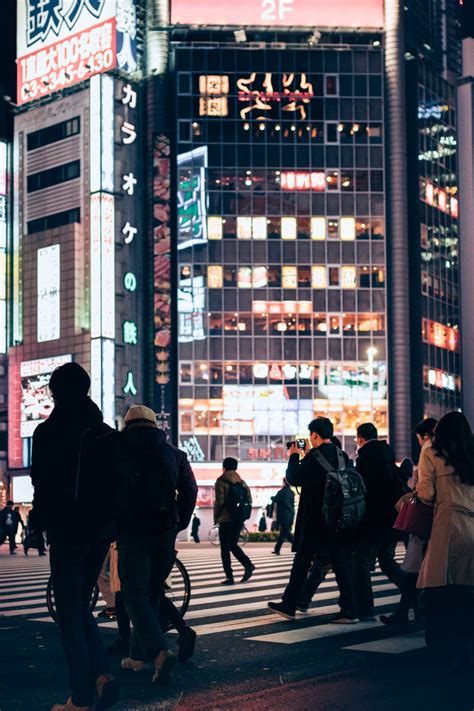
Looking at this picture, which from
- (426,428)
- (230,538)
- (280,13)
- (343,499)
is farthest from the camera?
(280,13)

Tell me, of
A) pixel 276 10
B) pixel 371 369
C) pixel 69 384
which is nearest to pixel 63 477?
pixel 69 384

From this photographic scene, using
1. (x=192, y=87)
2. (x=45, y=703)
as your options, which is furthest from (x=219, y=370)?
(x=45, y=703)

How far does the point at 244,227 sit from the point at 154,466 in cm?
6553

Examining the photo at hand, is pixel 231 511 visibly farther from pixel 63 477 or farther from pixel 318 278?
pixel 318 278

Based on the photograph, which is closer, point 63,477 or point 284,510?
point 63,477

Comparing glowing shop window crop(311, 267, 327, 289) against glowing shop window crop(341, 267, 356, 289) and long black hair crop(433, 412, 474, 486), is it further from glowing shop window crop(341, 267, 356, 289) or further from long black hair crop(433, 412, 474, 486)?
long black hair crop(433, 412, 474, 486)

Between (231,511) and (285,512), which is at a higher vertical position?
(231,511)

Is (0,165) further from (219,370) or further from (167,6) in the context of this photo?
(219,370)

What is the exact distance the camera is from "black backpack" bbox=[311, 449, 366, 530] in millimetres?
10109

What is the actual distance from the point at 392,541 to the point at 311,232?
63.1 metres

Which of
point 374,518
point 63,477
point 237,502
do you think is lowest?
point 237,502

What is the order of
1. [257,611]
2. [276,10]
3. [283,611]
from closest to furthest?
1. [283,611]
2. [257,611]
3. [276,10]

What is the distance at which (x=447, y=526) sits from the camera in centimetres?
797

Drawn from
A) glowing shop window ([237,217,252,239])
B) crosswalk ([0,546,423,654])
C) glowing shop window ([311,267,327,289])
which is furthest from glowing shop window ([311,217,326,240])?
crosswalk ([0,546,423,654])
